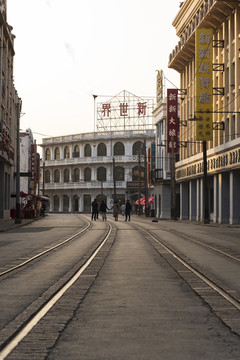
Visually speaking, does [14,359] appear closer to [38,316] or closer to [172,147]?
[38,316]

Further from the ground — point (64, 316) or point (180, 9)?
point (180, 9)

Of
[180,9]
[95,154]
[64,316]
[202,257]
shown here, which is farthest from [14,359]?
[95,154]

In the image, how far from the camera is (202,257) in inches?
597

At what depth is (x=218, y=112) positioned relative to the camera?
3834 cm

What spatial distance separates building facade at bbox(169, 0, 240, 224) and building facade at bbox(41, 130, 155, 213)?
41.0 meters

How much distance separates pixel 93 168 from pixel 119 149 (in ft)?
20.0

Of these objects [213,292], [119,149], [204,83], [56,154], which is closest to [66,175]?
[56,154]

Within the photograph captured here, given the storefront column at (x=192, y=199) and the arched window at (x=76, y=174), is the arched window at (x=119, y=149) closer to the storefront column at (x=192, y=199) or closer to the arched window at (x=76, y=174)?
the arched window at (x=76, y=174)

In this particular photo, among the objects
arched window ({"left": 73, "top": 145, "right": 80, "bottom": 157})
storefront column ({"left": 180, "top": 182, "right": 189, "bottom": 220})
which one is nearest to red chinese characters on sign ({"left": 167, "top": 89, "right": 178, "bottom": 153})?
storefront column ({"left": 180, "top": 182, "right": 189, "bottom": 220})

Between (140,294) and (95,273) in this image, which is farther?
(95,273)

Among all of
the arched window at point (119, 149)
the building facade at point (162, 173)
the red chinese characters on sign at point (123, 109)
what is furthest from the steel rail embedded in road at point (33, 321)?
the arched window at point (119, 149)

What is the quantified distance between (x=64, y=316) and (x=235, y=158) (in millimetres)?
33712

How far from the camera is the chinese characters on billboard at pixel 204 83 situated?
145 ft

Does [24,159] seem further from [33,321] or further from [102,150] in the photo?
[33,321]
